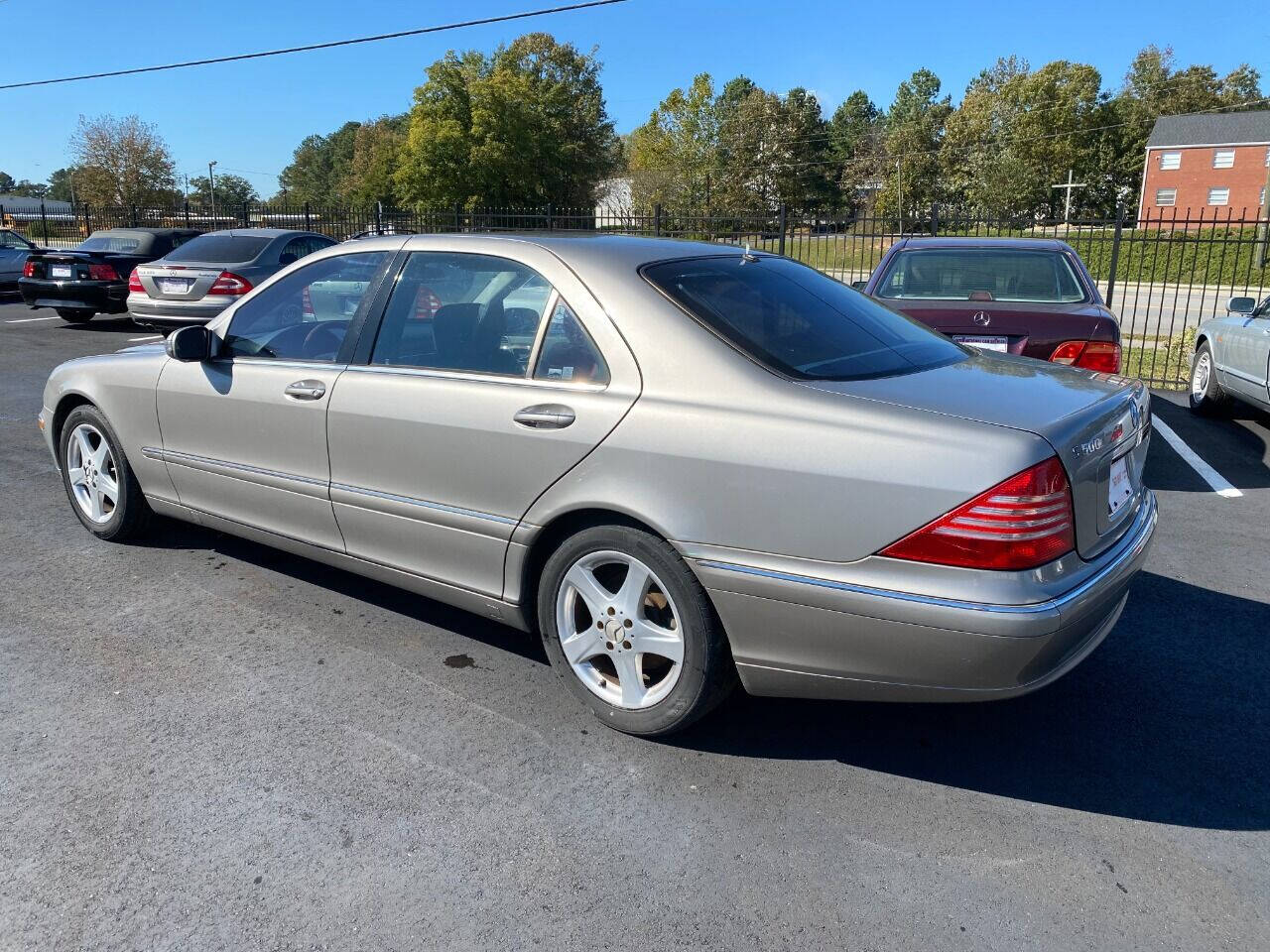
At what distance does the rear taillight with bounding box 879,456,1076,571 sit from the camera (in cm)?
255

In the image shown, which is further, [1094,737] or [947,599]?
[1094,737]

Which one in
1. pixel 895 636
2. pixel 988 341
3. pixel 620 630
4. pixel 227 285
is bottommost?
pixel 620 630

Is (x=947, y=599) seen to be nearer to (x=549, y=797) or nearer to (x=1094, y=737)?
(x=1094, y=737)

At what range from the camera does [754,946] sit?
90.6 inches

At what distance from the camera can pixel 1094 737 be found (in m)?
3.28

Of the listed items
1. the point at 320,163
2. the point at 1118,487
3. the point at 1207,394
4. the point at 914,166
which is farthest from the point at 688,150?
the point at 320,163

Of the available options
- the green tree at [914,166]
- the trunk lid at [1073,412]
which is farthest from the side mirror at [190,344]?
the green tree at [914,166]

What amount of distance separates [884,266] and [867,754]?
16.0 ft

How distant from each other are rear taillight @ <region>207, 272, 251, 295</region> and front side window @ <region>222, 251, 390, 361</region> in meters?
8.35

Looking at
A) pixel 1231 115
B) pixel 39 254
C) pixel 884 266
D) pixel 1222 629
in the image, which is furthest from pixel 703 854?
pixel 1231 115

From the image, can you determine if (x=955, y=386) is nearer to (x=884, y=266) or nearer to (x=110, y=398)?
(x=110, y=398)

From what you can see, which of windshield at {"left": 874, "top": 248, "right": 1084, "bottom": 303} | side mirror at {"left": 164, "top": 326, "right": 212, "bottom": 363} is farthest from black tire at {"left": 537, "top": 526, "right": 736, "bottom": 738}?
windshield at {"left": 874, "top": 248, "right": 1084, "bottom": 303}

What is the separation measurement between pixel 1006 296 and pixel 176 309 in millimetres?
9814

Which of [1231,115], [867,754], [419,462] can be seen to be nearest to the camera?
[867,754]
